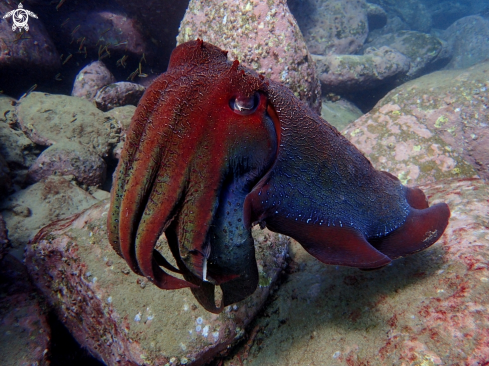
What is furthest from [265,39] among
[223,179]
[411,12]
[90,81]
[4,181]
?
[411,12]

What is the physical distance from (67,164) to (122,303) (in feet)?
12.4

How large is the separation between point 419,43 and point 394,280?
15.5 m

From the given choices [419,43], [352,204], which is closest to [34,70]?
[352,204]

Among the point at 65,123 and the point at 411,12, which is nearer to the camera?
the point at 65,123

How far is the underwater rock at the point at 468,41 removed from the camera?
17672mm

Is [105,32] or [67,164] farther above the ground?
[105,32]

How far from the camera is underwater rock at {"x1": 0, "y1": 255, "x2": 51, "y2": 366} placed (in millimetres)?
2957

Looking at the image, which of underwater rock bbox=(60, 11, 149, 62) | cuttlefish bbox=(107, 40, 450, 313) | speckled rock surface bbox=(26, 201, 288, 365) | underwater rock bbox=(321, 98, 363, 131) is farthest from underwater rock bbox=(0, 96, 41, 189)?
underwater rock bbox=(321, 98, 363, 131)

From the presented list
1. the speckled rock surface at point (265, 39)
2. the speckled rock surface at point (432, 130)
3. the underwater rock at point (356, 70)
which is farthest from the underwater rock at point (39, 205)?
the underwater rock at point (356, 70)

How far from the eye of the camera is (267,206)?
60.7 inches

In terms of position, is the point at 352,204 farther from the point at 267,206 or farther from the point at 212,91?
the point at 212,91

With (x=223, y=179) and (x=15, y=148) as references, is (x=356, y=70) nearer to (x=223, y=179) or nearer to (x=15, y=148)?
(x=223, y=179)

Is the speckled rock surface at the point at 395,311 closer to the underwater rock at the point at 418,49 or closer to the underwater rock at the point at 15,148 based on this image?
the underwater rock at the point at 15,148
